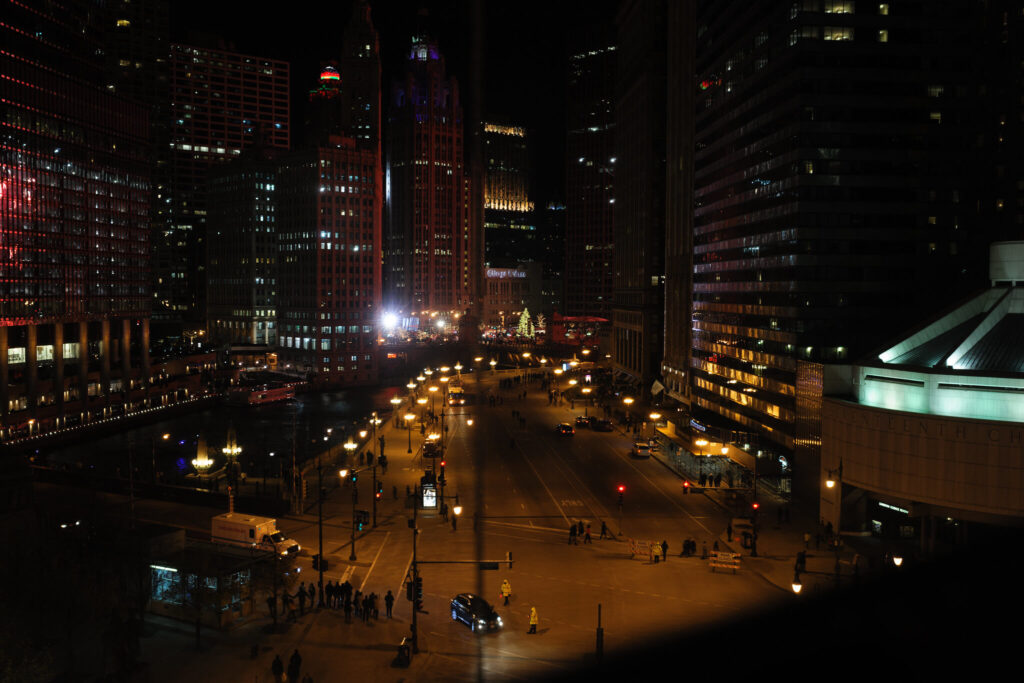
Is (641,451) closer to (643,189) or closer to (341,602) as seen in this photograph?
(341,602)

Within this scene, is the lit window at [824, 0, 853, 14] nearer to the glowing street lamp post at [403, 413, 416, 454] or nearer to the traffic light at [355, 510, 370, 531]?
the traffic light at [355, 510, 370, 531]

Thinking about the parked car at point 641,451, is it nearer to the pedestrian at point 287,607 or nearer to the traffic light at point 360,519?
the traffic light at point 360,519

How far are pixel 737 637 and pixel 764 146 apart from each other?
64.3m

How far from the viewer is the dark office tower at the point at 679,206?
3548 inches

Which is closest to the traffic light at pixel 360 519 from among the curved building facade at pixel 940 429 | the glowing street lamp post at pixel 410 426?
the curved building facade at pixel 940 429

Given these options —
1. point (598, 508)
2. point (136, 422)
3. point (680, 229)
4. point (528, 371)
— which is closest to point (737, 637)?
point (598, 508)

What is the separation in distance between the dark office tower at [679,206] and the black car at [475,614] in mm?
59727

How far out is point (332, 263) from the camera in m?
149

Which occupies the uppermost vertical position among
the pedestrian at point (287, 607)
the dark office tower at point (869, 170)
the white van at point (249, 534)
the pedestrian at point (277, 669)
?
the dark office tower at point (869, 170)

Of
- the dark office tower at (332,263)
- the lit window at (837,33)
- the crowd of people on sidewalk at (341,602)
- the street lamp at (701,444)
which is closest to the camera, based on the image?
the crowd of people on sidewalk at (341,602)

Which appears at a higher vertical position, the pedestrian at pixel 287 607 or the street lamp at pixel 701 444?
the street lamp at pixel 701 444

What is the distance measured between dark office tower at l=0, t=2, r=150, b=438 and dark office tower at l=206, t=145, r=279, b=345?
64321 mm

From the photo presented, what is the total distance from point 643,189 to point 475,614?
95.3 m

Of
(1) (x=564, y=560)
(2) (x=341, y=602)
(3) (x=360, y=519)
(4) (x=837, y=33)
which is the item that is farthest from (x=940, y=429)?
(4) (x=837, y=33)
